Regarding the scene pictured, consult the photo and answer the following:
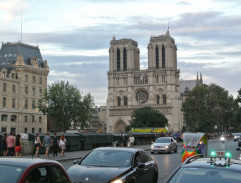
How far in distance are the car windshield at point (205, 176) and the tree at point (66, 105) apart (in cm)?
7531

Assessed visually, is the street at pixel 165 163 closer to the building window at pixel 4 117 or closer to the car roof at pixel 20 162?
the car roof at pixel 20 162

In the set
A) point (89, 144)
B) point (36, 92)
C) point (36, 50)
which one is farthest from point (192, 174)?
point (36, 50)

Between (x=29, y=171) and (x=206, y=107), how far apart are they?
10619 centimetres

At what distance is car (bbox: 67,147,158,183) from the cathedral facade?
11605 cm

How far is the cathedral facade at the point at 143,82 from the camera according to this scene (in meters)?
129

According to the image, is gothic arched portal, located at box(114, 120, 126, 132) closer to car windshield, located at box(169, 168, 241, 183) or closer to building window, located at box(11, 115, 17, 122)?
building window, located at box(11, 115, 17, 122)

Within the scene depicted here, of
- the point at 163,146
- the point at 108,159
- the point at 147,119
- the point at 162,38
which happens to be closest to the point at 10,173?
the point at 108,159

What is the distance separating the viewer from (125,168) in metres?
11.1

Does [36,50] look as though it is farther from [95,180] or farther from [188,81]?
[188,81]

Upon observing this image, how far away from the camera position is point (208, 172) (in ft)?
22.0

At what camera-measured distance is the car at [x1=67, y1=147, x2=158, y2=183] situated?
10289mm

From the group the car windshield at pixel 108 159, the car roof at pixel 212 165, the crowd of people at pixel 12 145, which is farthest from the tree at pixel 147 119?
the car roof at pixel 212 165

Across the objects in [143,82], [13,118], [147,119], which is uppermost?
[143,82]

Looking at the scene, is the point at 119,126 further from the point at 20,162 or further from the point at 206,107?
the point at 20,162
